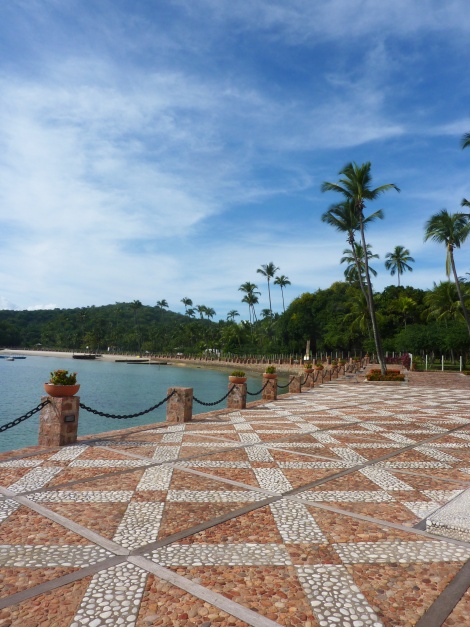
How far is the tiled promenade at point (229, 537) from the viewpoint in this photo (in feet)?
8.00

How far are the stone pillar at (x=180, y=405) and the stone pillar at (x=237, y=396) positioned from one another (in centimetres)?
253

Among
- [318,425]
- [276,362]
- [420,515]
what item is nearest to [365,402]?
[318,425]

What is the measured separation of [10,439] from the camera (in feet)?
38.6

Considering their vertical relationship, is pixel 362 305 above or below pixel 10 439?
above

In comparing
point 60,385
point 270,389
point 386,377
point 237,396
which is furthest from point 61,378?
point 386,377

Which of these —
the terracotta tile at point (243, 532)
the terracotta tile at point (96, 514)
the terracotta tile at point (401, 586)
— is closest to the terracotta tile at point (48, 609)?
the terracotta tile at point (96, 514)

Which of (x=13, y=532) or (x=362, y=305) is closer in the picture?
(x=13, y=532)

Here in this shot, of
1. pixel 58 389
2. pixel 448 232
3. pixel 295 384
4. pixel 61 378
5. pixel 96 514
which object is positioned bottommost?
pixel 96 514

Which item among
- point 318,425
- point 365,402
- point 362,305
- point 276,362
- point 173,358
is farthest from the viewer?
point 173,358

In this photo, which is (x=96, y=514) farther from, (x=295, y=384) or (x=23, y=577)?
(x=295, y=384)

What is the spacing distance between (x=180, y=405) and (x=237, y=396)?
278cm

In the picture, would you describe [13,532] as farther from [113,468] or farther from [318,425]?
[318,425]

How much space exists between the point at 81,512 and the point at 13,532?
58 centimetres

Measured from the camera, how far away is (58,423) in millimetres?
6625
